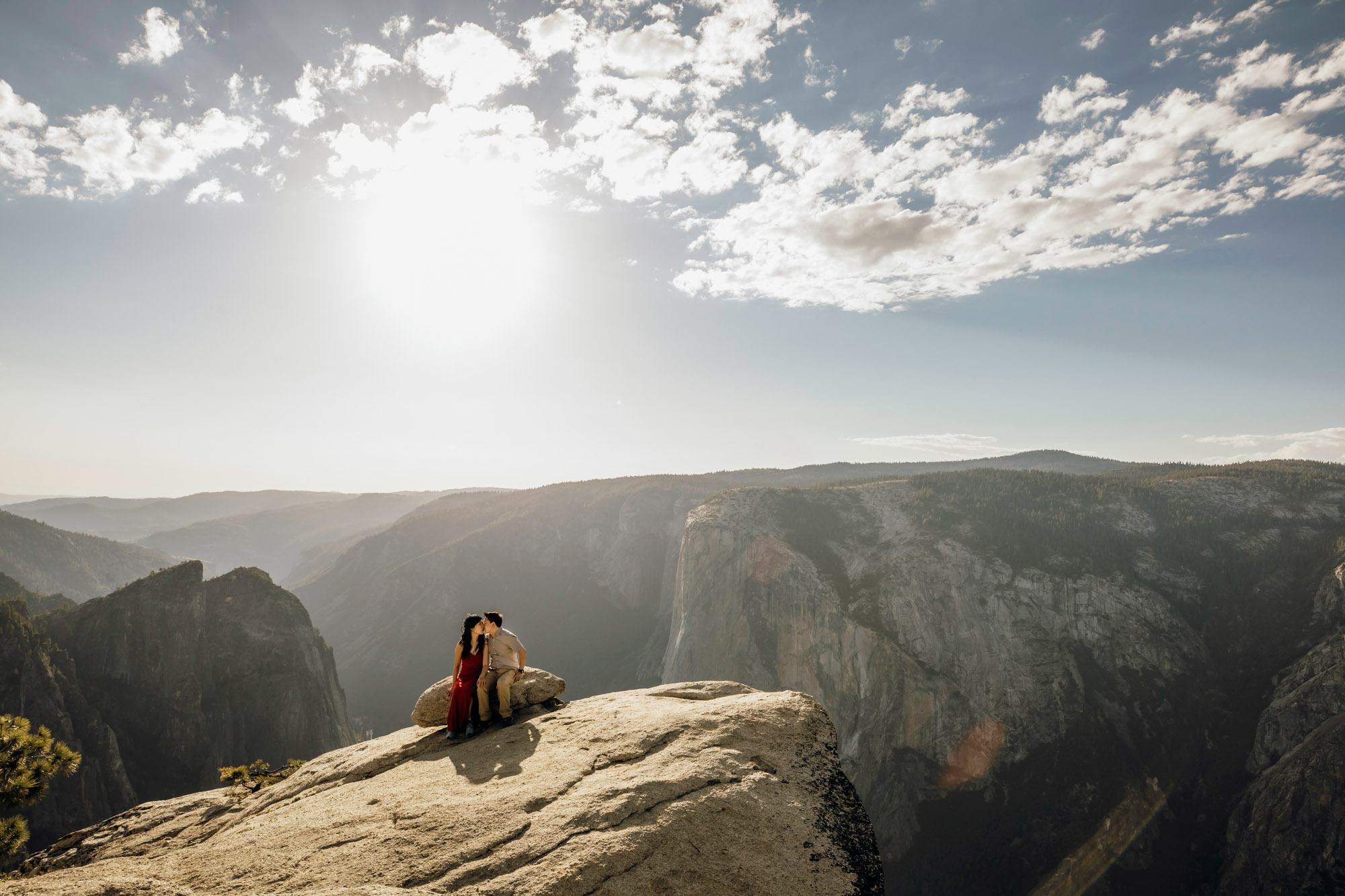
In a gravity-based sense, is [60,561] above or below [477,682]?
below

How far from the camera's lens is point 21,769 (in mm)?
10305

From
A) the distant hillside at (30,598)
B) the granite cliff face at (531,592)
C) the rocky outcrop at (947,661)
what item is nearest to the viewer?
the rocky outcrop at (947,661)

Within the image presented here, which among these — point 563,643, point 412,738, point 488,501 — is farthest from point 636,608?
point 412,738

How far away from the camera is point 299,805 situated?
8102 millimetres

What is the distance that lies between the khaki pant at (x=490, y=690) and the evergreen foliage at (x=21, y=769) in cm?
764

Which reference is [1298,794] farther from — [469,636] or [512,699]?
[469,636]

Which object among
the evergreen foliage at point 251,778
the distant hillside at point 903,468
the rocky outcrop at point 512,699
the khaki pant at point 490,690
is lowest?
the evergreen foliage at point 251,778

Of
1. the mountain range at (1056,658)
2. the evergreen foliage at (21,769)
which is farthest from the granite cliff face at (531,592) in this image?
the evergreen foliage at (21,769)

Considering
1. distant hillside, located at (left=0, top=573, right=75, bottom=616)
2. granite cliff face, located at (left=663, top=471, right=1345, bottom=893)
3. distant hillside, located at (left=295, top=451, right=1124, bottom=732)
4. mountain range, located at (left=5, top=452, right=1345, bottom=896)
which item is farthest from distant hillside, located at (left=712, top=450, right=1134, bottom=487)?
distant hillside, located at (left=0, top=573, right=75, bottom=616)

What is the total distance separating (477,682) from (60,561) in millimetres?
206022

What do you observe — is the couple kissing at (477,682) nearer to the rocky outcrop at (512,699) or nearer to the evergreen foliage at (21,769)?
the rocky outcrop at (512,699)

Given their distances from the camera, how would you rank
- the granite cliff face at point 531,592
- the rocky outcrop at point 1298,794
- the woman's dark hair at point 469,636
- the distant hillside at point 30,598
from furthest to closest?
the granite cliff face at point 531,592 < the distant hillside at point 30,598 < the rocky outcrop at point 1298,794 < the woman's dark hair at point 469,636

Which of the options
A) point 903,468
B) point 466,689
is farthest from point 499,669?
point 903,468

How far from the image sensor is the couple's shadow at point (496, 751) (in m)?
7.69
